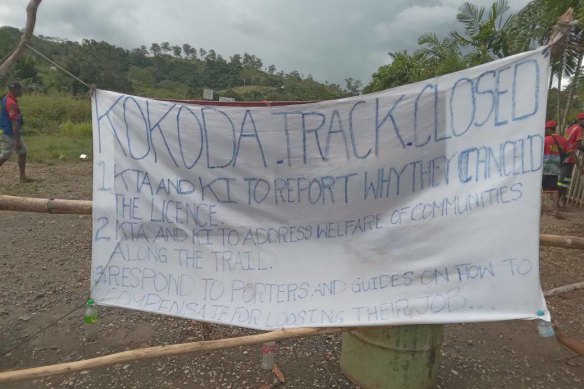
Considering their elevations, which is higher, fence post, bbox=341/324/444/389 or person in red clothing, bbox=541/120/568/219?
person in red clothing, bbox=541/120/568/219

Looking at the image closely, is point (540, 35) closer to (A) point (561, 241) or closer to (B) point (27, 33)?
(A) point (561, 241)

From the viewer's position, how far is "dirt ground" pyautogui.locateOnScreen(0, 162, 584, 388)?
289cm

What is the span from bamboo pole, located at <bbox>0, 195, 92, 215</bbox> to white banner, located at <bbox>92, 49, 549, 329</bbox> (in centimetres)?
18

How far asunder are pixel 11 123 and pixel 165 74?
207 feet

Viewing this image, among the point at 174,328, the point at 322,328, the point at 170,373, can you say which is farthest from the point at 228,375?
the point at 322,328

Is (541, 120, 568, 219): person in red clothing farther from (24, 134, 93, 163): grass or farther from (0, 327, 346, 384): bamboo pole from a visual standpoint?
(24, 134, 93, 163): grass

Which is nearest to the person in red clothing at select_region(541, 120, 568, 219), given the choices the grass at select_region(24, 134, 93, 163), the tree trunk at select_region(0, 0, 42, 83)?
the tree trunk at select_region(0, 0, 42, 83)

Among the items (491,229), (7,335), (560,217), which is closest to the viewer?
(491,229)

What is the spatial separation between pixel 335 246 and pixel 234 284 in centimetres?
60

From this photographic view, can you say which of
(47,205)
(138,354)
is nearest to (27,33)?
(47,205)

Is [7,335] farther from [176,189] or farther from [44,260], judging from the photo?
[176,189]

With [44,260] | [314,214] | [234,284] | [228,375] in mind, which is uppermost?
[314,214]

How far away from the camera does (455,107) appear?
84.2 inches

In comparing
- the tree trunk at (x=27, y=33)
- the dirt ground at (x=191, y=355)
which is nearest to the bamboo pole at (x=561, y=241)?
the dirt ground at (x=191, y=355)
